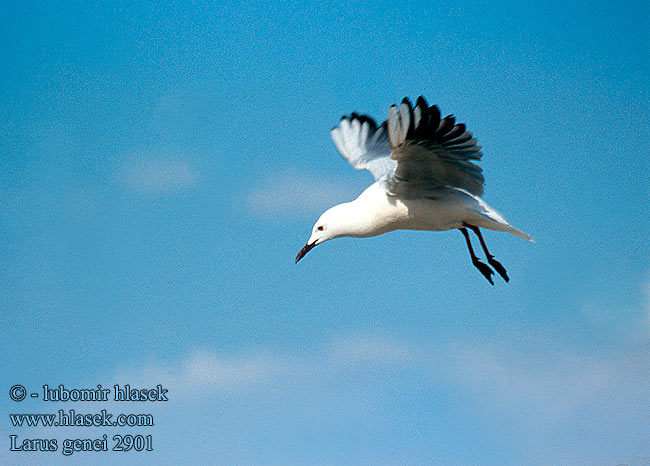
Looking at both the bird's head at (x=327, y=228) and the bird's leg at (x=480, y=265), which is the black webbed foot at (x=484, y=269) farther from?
the bird's head at (x=327, y=228)

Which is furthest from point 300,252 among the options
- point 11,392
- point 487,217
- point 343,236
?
point 11,392

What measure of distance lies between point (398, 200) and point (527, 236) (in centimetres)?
93

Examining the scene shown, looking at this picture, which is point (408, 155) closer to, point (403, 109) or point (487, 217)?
point (403, 109)

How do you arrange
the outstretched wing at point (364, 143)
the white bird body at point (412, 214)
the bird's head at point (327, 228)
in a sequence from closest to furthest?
the white bird body at point (412, 214), the bird's head at point (327, 228), the outstretched wing at point (364, 143)

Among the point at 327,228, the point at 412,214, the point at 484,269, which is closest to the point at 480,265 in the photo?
the point at 484,269

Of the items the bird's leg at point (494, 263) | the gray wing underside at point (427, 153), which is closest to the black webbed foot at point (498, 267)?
the bird's leg at point (494, 263)

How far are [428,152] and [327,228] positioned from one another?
1.00 metres

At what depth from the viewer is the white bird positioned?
518cm

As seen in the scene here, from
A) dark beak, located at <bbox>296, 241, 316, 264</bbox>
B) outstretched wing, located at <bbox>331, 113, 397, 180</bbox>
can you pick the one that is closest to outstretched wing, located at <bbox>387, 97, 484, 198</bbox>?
dark beak, located at <bbox>296, 241, 316, 264</bbox>

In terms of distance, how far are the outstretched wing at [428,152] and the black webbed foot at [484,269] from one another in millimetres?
707

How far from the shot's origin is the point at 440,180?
5.69m

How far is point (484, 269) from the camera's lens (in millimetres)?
6359

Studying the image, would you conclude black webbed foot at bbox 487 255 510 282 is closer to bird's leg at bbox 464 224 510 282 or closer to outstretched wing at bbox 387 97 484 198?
bird's leg at bbox 464 224 510 282

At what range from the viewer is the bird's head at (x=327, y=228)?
598cm
